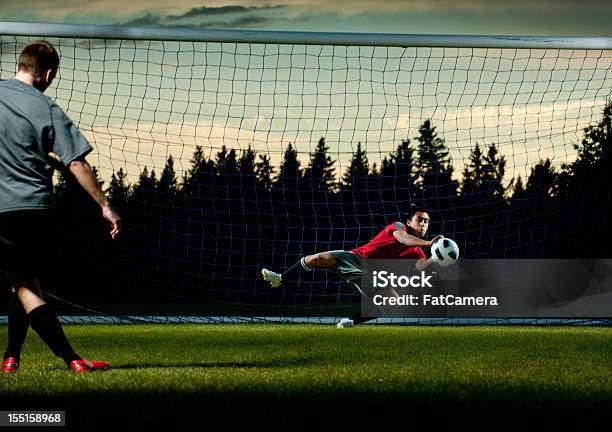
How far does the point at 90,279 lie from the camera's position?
2423 centimetres

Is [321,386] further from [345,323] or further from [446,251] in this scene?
[345,323]

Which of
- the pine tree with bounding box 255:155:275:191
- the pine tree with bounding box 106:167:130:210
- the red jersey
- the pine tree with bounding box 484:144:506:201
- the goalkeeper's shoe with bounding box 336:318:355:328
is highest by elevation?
the pine tree with bounding box 484:144:506:201

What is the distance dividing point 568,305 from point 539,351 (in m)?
9.41

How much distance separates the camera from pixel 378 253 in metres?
12.5

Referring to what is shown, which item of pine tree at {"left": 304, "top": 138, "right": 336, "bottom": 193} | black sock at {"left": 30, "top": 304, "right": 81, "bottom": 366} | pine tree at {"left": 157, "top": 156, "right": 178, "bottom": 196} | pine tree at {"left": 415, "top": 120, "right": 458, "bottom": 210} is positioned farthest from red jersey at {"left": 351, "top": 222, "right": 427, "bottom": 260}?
black sock at {"left": 30, "top": 304, "right": 81, "bottom": 366}

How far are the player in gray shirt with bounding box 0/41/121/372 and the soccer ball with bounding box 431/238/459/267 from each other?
296 inches

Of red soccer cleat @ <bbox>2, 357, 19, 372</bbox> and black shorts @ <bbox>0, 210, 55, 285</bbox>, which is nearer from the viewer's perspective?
black shorts @ <bbox>0, 210, 55, 285</bbox>

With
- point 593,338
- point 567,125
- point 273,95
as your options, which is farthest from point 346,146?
point 593,338

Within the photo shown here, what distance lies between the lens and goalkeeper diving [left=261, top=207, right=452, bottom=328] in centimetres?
1237

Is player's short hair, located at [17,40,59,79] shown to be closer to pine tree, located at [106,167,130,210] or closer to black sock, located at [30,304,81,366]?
black sock, located at [30,304,81,366]

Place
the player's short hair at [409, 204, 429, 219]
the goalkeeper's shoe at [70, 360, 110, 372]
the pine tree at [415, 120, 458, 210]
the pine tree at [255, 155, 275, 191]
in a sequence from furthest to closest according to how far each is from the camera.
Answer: the pine tree at [255, 155, 275, 191], the pine tree at [415, 120, 458, 210], the player's short hair at [409, 204, 429, 219], the goalkeeper's shoe at [70, 360, 110, 372]

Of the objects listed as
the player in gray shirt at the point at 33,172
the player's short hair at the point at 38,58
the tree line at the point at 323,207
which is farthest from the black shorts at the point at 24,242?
the tree line at the point at 323,207

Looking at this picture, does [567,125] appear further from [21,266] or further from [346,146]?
[21,266]

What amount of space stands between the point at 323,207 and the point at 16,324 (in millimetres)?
17460
